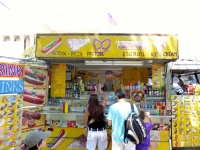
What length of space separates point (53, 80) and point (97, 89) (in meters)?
1.26

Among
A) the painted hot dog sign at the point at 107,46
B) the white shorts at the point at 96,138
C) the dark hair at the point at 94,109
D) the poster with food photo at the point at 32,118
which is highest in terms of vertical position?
the painted hot dog sign at the point at 107,46

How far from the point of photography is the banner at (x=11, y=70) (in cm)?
384

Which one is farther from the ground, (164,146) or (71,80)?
(71,80)

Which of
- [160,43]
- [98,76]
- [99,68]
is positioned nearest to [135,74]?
[99,68]

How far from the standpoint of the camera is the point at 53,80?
5.15 m

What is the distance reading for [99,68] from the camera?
20.5 feet

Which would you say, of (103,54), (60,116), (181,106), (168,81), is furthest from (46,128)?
(181,106)

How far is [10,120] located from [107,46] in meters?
2.60

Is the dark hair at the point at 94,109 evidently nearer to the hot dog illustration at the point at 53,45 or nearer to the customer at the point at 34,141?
the hot dog illustration at the point at 53,45

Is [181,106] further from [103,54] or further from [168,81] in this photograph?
[103,54]

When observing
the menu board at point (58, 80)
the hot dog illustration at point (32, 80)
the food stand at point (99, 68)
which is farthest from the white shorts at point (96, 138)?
the hot dog illustration at point (32, 80)

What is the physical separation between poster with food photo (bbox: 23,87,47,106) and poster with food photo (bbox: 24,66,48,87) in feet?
0.41

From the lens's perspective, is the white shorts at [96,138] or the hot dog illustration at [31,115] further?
the hot dog illustration at [31,115]

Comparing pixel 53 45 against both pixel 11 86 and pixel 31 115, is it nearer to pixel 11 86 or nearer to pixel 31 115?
pixel 11 86
